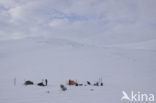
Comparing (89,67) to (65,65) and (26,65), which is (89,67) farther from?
(26,65)

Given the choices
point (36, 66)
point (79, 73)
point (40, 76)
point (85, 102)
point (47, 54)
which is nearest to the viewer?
point (85, 102)

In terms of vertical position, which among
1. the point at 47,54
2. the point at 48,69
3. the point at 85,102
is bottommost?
the point at 85,102

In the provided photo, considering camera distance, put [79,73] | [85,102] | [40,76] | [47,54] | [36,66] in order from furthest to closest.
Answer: [47,54] → [36,66] → [79,73] → [40,76] → [85,102]

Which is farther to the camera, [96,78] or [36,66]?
[36,66]

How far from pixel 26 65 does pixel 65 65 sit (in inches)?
195

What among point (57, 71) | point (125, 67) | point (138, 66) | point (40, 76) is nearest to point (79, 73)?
point (57, 71)

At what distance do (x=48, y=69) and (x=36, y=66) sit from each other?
6.68 ft

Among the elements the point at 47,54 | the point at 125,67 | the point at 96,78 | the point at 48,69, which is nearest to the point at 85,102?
the point at 96,78

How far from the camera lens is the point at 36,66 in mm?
21562

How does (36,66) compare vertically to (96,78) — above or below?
above

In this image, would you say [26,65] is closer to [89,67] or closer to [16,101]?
[89,67]

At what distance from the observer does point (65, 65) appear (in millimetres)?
22641

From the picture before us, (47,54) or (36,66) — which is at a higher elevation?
(47,54)

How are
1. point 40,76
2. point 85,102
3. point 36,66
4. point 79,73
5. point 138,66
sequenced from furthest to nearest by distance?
1. point 138,66
2. point 36,66
3. point 79,73
4. point 40,76
5. point 85,102
